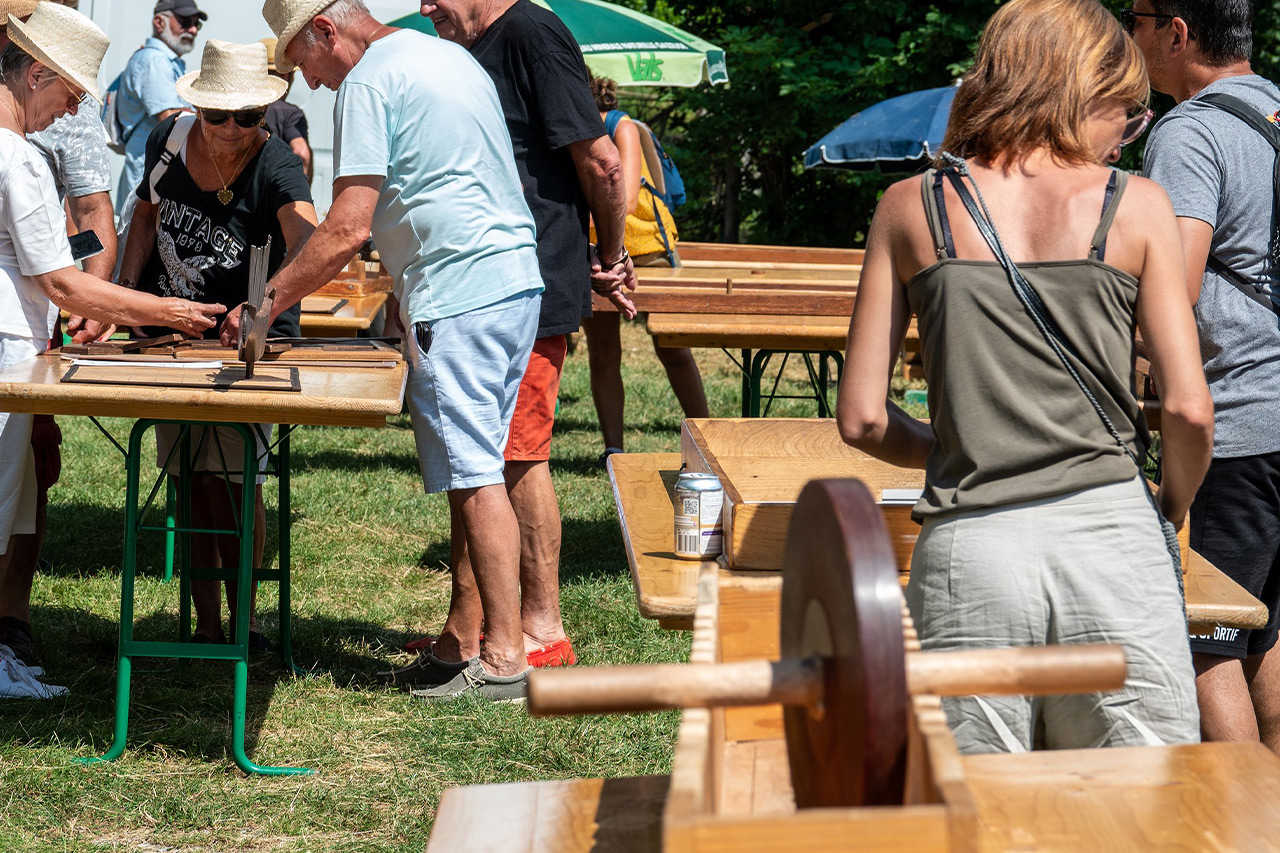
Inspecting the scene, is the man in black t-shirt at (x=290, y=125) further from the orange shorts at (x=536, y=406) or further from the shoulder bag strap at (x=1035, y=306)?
the shoulder bag strap at (x=1035, y=306)

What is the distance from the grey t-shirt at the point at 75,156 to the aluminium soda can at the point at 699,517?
8.79 feet

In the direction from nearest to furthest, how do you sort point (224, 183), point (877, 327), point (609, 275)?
point (877, 327) → point (224, 183) → point (609, 275)

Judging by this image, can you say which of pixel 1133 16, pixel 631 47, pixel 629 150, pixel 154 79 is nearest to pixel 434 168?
pixel 1133 16

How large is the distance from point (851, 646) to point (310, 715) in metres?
2.91

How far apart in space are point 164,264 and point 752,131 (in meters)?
10.7

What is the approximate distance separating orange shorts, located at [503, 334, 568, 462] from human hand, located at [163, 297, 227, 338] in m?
0.90

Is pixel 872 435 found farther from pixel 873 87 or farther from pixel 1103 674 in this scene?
pixel 873 87

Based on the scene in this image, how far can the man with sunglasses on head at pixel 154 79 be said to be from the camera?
7.57 meters

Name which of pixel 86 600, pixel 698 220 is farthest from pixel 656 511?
pixel 698 220

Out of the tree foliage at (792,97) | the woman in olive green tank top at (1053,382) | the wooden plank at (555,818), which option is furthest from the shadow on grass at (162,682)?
the tree foliage at (792,97)

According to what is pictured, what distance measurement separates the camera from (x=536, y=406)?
4.01 m

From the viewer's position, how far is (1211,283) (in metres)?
2.75

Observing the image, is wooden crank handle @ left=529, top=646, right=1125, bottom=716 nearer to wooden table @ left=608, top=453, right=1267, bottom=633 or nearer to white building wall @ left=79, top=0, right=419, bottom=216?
wooden table @ left=608, top=453, right=1267, bottom=633

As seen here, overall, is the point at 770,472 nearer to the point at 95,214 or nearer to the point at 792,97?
the point at 95,214
